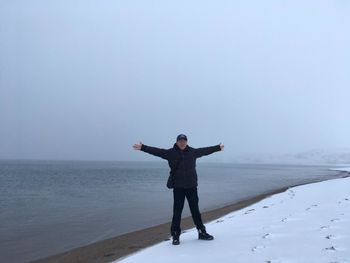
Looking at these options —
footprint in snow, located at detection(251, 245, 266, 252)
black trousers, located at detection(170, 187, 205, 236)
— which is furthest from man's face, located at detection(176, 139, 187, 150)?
footprint in snow, located at detection(251, 245, 266, 252)

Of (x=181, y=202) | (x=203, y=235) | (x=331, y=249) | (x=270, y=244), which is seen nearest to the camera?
(x=331, y=249)

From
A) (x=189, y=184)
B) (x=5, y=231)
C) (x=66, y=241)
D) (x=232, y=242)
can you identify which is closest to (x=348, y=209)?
(x=232, y=242)

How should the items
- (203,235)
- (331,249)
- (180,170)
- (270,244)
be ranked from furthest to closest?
1. (203,235)
2. (180,170)
3. (270,244)
4. (331,249)

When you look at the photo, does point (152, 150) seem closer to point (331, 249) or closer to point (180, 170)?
point (180, 170)

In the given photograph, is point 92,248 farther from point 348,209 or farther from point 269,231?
point 348,209

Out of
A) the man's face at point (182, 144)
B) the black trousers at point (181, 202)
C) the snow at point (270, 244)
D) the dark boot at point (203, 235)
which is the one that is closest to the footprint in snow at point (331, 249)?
the snow at point (270, 244)

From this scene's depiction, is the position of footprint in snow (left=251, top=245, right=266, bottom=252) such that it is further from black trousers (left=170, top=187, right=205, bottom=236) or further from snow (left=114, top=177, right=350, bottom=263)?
black trousers (left=170, top=187, right=205, bottom=236)

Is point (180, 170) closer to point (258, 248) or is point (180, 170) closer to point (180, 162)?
point (180, 162)

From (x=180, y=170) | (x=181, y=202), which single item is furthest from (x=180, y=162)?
(x=181, y=202)

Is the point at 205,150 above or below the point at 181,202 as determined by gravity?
above

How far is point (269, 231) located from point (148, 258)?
283 centimetres

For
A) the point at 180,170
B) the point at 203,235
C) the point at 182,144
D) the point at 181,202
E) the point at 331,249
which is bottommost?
the point at 203,235

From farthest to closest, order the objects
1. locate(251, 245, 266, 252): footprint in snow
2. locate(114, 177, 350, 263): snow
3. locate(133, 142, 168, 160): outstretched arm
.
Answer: locate(133, 142, 168, 160): outstretched arm < locate(251, 245, 266, 252): footprint in snow < locate(114, 177, 350, 263): snow

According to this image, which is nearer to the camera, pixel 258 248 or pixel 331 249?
pixel 331 249
